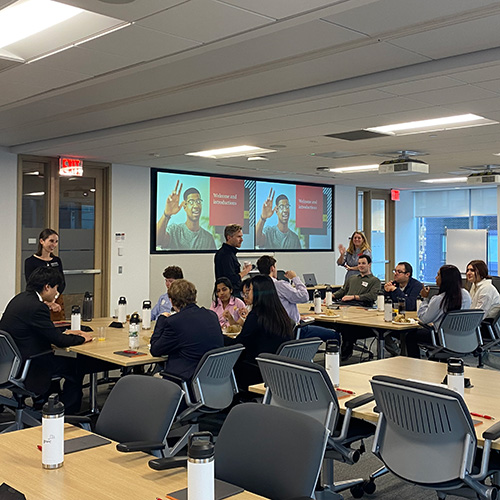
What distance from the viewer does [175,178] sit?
420 inches

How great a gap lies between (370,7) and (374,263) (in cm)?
1151

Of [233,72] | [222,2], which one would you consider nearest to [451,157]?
[233,72]

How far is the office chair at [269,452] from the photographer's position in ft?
7.04

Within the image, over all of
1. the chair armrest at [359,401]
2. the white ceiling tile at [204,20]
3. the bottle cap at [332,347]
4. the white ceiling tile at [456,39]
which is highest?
the white ceiling tile at [456,39]

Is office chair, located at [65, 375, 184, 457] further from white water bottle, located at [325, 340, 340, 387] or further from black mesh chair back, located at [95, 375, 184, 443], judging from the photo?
white water bottle, located at [325, 340, 340, 387]

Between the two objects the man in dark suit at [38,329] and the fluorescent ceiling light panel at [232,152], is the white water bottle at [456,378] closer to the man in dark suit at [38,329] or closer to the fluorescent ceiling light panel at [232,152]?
the man in dark suit at [38,329]

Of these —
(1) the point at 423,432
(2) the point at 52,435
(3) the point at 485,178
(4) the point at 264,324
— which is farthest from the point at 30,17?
(3) the point at 485,178

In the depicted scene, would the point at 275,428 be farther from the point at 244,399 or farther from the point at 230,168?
the point at 230,168

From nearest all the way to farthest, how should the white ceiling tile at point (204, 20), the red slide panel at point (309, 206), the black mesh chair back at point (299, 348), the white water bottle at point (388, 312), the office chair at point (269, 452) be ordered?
the office chair at point (269, 452)
the white ceiling tile at point (204, 20)
the black mesh chair back at point (299, 348)
the white water bottle at point (388, 312)
the red slide panel at point (309, 206)

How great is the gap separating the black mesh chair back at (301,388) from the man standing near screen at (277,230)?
848 centimetres

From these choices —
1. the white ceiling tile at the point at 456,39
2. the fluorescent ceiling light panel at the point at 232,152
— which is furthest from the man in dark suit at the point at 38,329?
the fluorescent ceiling light panel at the point at 232,152

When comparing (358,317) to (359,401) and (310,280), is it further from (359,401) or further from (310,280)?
(310,280)

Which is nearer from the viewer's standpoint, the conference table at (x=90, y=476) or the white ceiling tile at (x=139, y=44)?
the conference table at (x=90, y=476)

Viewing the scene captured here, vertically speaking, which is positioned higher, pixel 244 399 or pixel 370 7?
pixel 370 7
